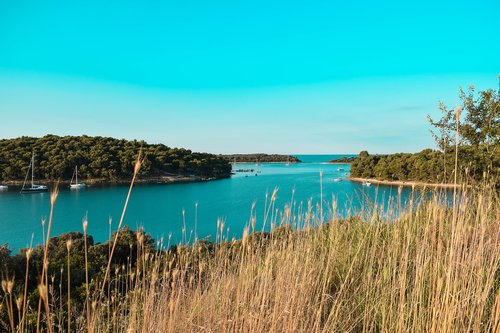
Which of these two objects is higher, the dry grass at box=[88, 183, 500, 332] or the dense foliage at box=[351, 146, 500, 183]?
the dense foliage at box=[351, 146, 500, 183]

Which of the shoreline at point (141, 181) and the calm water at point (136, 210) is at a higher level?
the shoreline at point (141, 181)

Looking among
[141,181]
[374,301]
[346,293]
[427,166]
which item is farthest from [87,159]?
[374,301]

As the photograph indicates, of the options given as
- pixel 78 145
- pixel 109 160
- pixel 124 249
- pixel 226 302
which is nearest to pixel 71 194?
pixel 109 160

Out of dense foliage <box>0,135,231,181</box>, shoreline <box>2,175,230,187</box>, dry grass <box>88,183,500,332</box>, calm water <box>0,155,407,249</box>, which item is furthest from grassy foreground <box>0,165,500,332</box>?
shoreline <box>2,175,230,187</box>

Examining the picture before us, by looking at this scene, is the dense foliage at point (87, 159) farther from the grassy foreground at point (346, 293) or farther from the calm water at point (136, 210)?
the grassy foreground at point (346, 293)

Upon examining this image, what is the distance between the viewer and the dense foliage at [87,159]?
65312 mm

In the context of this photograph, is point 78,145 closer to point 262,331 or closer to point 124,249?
point 124,249

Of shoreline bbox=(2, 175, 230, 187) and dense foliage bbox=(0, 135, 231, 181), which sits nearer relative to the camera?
shoreline bbox=(2, 175, 230, 187)

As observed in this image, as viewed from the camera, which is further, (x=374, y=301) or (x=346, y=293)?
(x=346, y=293)

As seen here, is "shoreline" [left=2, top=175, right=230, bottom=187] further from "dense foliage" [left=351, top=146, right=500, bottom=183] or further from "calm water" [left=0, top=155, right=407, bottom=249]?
"dense foliage" [left=351, top=146, right=500, bottom=183]

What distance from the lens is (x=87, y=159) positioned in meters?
69.8

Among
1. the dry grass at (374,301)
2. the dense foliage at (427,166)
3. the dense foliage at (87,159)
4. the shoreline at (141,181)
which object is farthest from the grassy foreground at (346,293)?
the shoreline at (141,181)

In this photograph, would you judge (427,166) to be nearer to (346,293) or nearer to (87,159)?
(346,293)

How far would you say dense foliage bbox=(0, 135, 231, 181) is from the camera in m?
65.3
